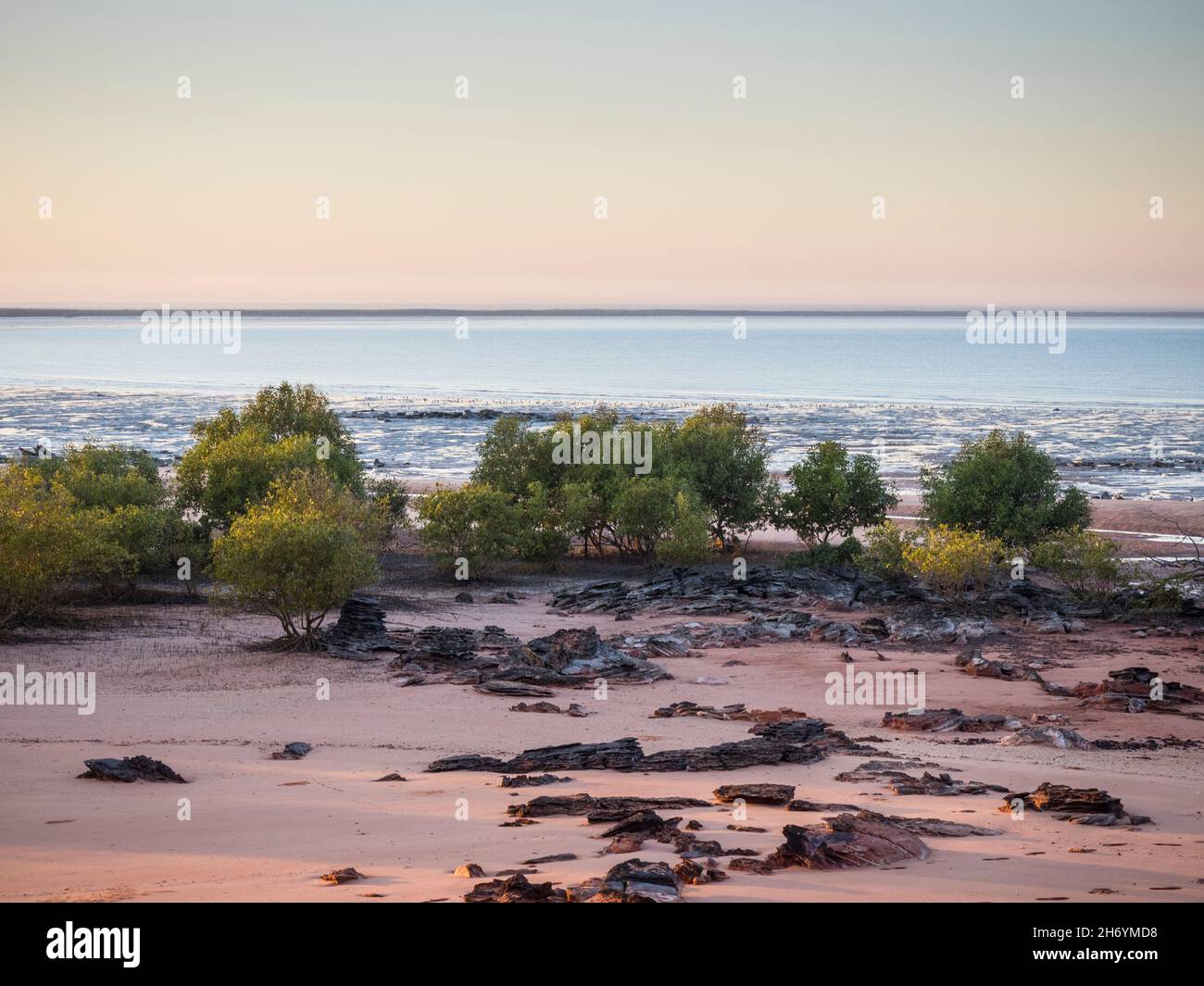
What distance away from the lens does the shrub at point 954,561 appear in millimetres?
36031

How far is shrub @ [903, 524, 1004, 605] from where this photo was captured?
36031mm

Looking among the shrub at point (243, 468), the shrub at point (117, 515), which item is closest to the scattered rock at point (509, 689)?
the shrub at point (117, 515)

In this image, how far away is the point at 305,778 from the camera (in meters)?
19.7

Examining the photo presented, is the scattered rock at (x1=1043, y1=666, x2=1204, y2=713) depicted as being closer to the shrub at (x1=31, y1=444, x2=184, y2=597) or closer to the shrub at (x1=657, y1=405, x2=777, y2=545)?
the shrub at (x1=657, y1=405, x2=777, y2=545)

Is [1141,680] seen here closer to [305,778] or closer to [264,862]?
[305,778]

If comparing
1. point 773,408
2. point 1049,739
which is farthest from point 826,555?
point 773,408

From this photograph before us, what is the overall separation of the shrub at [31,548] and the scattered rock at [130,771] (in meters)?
12.9

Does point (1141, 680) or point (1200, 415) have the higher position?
point (1200, 415)

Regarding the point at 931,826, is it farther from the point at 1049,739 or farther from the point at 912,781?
the point at 1049,739

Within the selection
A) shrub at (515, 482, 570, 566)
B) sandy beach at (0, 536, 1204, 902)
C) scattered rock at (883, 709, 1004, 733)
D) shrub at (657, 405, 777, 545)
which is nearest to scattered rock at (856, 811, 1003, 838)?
sandy beach at (0, 536, 1204, 902)

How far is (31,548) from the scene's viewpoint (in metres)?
30.8

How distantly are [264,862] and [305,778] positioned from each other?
16.7ft

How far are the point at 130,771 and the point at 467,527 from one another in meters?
25.2
